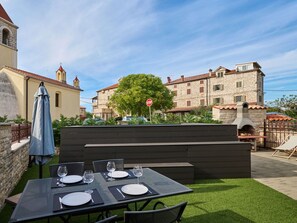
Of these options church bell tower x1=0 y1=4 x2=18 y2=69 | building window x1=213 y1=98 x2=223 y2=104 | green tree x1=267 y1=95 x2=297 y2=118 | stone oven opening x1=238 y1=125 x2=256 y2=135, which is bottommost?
stone oven opening x1=238 y1=125 x2=256 y2=135

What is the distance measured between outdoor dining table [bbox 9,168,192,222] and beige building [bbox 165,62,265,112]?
3688 centimetres

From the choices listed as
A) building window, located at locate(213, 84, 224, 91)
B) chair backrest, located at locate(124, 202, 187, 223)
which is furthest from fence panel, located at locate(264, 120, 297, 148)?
building window, located at locate(213, 84, 224, 91)

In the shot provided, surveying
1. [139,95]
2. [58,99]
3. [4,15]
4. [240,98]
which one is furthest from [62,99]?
[240,98]

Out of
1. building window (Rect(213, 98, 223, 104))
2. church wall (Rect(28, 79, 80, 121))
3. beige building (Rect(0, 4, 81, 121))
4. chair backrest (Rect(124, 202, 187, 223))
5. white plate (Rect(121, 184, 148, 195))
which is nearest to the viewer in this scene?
chair backrest (Rect(124, 202, 187, 223))

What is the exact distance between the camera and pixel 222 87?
3844cm

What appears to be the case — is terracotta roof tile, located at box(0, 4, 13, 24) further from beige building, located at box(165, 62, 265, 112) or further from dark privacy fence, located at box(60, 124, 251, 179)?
beige building, located at box(165, 62, 265, 112)

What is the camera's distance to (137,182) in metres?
3.01

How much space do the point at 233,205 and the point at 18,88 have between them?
22420 mm

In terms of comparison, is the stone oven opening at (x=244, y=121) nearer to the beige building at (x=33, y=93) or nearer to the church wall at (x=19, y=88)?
the beige building at (x=33, y=93)

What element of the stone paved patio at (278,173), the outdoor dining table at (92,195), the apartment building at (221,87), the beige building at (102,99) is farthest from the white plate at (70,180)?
the beige building at (102,99)

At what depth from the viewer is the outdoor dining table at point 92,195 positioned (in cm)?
204

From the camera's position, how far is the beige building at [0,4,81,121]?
67.5ft

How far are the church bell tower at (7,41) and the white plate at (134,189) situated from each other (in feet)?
85.8

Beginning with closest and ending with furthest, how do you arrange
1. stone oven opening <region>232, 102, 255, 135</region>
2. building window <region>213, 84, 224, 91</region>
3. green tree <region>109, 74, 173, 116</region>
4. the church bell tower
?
stone oven opening <region>232, 102, 255, 135</region>, the church bell tower, green tree <region>109, 74, 173, 116</region>, building window <region>213, 84, 224, 91</region>
